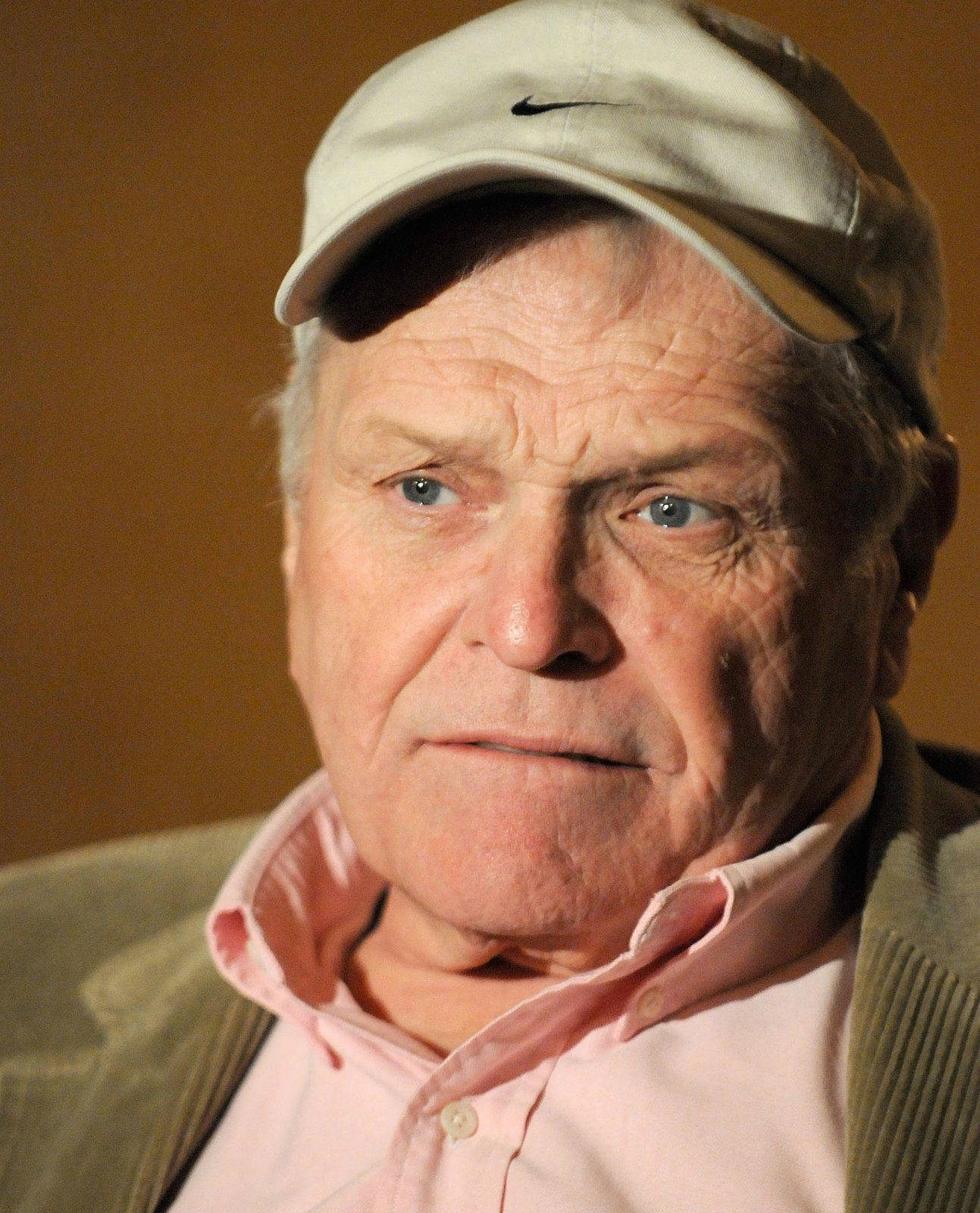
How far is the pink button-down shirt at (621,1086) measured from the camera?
97cm

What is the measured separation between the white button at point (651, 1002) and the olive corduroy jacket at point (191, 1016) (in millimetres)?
141

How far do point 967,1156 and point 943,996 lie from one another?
110mm

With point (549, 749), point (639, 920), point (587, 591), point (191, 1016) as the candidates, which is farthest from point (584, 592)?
point (191, 1016)

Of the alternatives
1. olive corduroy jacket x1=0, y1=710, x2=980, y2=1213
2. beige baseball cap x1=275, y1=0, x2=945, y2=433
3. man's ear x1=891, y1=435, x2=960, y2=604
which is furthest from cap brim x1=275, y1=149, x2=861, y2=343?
olive corduroy jacket x1=0, y1=710, x2=980, y2=1213

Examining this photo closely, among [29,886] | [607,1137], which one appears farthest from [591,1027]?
[29,886]

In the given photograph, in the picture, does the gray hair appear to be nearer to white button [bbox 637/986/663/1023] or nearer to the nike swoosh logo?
the nike swoosh logo

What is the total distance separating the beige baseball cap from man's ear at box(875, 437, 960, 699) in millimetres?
139

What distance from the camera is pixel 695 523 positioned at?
3.36 feet

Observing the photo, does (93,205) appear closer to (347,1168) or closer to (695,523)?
→ (695,523)

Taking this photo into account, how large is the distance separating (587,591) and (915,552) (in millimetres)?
358

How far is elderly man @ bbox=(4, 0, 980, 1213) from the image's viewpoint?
97 cm

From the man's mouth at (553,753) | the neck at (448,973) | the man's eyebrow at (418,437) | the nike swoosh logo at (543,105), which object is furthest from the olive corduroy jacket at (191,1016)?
the nike swoosh logo at (543,105)

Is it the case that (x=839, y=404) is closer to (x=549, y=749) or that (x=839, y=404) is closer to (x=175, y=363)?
(x=549, y=749)

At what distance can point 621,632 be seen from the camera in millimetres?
994
